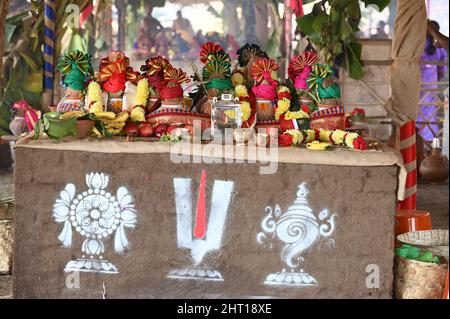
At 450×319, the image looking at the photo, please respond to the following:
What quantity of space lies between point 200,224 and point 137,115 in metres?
0.71

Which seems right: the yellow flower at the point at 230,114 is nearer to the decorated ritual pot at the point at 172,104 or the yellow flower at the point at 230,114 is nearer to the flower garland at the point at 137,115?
the decorated ritual pot at the point at 172,104

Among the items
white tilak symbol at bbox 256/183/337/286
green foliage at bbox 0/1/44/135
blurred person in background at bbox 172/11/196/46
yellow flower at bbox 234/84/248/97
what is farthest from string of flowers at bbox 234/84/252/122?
blurred person in background at bbox 172/11/196/46

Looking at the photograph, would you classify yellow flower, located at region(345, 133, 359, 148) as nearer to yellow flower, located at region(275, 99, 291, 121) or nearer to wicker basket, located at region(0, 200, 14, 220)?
yellow flower, located at region(275, 99, 291, 121)

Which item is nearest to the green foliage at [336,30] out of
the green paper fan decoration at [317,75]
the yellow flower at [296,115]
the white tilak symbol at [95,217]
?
the green paper fan decoration at [317,75]

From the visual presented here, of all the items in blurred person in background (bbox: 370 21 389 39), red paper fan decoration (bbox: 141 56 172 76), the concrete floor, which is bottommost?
the concrete floor

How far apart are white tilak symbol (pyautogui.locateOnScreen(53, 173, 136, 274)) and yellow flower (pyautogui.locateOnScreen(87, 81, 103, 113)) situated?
18.2 inches

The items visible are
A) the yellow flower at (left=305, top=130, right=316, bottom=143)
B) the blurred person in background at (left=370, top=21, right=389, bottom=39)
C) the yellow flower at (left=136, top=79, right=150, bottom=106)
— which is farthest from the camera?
the blurred person in background at (left=370, top=21, right=389, bottom=39)

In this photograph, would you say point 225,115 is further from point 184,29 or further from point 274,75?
point 184,29

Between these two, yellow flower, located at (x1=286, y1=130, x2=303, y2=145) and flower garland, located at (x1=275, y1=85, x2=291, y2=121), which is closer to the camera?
yellow flower, located at (x1=286, y1=130, x2=303, y2=145)

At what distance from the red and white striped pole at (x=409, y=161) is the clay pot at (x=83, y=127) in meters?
A: 2.04

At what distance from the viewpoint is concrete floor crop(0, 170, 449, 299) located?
6.12 m

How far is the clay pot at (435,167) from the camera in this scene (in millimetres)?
7922
